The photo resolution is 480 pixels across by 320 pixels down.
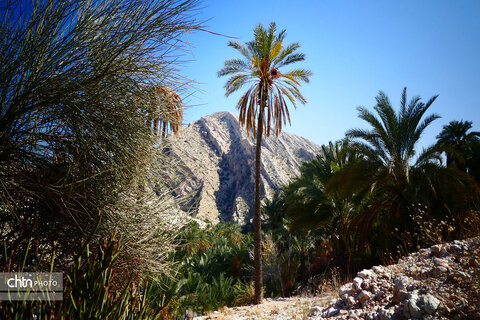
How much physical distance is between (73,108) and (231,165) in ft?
269

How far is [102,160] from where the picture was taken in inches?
161

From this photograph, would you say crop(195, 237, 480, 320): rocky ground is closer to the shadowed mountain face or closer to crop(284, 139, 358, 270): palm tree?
crop(284, 139, 358, 270): palm tree

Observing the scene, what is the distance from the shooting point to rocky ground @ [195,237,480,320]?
166 inches

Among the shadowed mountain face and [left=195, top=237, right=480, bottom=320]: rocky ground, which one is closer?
[left=195, top=237, right=480, bottom=320]: rocky ground

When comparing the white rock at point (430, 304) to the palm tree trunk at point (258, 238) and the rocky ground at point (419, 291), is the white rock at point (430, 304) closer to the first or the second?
the rocky ground at point (419, 291)

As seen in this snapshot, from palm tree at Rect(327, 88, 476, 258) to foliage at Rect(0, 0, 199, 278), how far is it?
33.1ft

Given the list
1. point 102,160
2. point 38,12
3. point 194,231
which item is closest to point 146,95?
point 102,160

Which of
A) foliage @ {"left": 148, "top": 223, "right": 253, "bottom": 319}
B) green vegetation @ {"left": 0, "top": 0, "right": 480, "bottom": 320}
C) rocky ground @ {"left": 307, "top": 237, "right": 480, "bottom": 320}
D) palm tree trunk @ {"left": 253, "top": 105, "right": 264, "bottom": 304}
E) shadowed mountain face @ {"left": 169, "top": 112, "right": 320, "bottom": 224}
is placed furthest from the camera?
shadowed mountain face @ {"left": 169, "top": 112, "right": 320, "bottom": 224}

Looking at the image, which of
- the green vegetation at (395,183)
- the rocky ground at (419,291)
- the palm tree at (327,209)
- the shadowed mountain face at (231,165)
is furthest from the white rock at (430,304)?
the shadowed mountain face at (231,165)

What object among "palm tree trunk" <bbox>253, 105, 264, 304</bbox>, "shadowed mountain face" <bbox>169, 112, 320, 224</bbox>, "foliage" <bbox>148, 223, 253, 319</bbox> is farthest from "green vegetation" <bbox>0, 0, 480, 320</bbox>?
"shadowed mountain face" <bbox>169, 112, 320, 224</bbox>

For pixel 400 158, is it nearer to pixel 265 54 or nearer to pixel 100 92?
pixel 265 54

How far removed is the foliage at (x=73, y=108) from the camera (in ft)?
11.2

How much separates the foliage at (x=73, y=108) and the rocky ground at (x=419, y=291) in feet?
13.8

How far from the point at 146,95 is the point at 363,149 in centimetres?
1054
